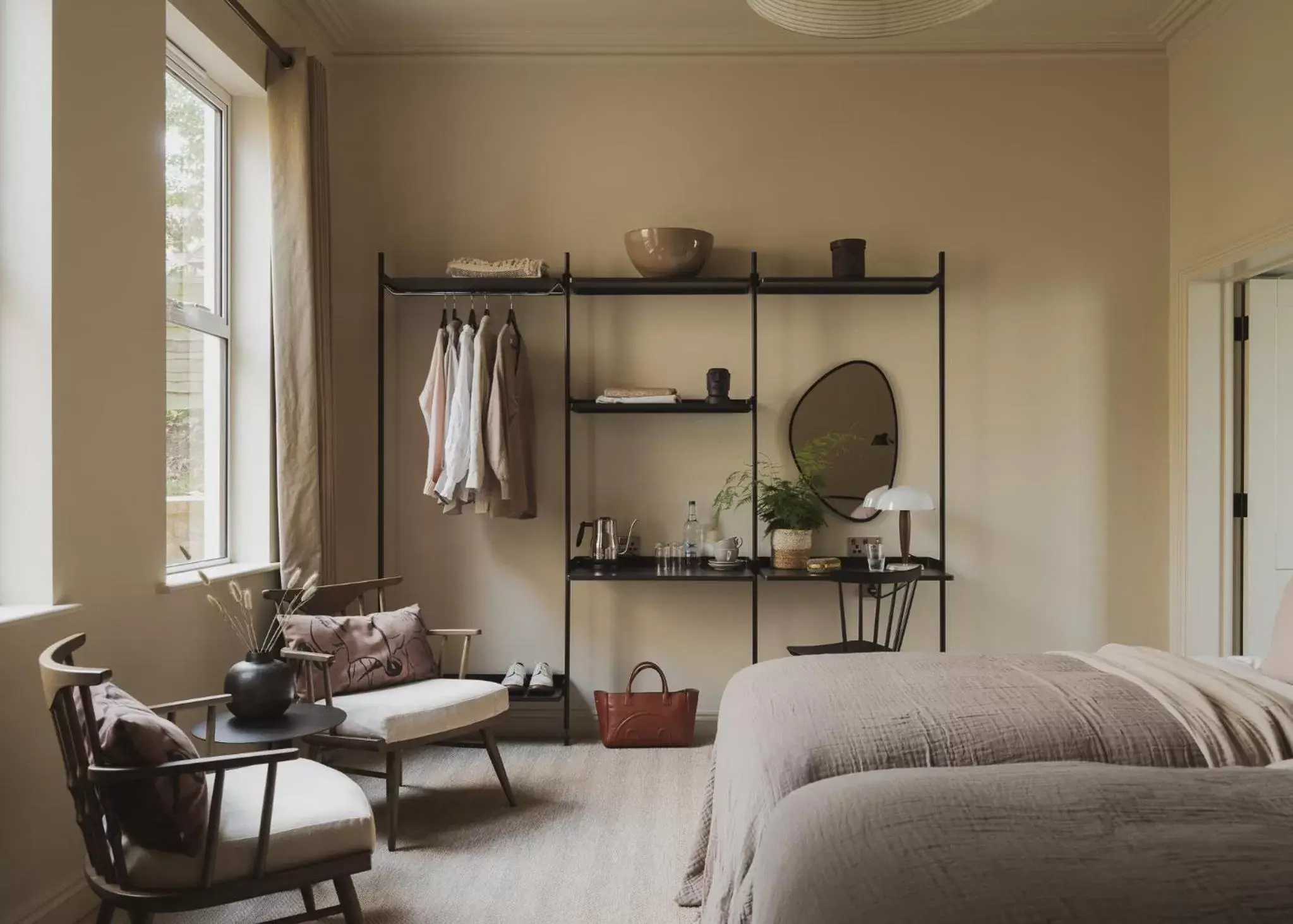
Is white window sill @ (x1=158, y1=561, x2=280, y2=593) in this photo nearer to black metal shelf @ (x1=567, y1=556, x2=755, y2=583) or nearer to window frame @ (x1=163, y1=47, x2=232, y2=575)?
window frame @ (x1=163, y1=47, x2=232, y2=575)

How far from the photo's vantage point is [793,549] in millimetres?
4164

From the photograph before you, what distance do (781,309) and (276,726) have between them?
2866 mm

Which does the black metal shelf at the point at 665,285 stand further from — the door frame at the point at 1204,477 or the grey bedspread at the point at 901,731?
the grey bedspread at the point at 901,731

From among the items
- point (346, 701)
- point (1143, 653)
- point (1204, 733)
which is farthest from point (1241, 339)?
point (346, 701)

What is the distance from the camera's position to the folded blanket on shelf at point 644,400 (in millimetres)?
4191

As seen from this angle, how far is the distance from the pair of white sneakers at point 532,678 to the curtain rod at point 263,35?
2688mm

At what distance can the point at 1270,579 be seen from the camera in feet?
13.6

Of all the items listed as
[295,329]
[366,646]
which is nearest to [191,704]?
[366,646]

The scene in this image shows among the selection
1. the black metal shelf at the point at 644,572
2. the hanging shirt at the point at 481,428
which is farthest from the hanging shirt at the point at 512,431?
the black metal shelf at the point at 644,572

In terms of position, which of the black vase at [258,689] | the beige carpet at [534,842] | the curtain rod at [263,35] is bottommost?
the beige carpet at [534,842]

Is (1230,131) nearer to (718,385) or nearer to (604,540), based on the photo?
(718,385)

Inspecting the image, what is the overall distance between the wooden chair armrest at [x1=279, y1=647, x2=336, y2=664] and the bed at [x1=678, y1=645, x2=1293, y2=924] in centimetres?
133

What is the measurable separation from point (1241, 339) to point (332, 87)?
429 centimetres

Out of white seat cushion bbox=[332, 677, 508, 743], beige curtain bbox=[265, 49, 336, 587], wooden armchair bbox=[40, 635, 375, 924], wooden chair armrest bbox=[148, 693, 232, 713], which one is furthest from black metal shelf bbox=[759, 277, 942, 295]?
wooden armchair bbox=[40, 635, 375, 924]
